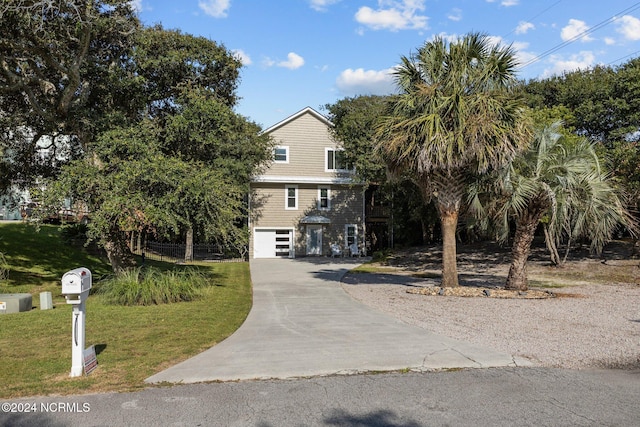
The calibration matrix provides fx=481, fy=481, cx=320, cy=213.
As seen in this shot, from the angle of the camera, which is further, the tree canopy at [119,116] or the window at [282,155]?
the window at [282,155]

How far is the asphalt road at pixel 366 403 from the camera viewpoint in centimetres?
432

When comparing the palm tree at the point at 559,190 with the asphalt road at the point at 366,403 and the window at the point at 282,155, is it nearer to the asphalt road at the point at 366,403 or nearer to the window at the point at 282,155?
the asphalt road at the point at 366,403

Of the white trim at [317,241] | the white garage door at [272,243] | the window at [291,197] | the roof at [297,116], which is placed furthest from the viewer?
the white trim at [317,241]

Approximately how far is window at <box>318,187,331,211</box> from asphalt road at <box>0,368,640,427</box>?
2468cm

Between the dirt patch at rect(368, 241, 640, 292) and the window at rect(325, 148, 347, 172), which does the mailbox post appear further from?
the window at rect(325, 148, 347, 172)

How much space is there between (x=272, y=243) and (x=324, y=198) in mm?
4358

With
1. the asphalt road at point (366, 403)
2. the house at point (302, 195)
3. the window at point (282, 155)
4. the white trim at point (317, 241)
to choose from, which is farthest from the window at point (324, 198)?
the asphalt road at point (366, 403)

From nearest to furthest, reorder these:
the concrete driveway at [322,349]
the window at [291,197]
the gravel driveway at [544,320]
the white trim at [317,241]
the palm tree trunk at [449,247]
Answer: the concrete driveway at [322,349] < the gravel driveway at [544,320] < the palm tree trunk at [449,247] < the window at [291,197] < the white trim at [317,241]

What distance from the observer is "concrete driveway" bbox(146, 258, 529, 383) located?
19.5ft

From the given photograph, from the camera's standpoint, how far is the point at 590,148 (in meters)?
13.1

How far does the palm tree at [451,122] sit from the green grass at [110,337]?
5959mm

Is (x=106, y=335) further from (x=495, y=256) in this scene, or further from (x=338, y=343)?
(x=495, y=256)

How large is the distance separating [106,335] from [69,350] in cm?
104

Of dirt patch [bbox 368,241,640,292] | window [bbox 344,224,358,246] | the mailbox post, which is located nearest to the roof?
window [bbox 344,224,358,246]
